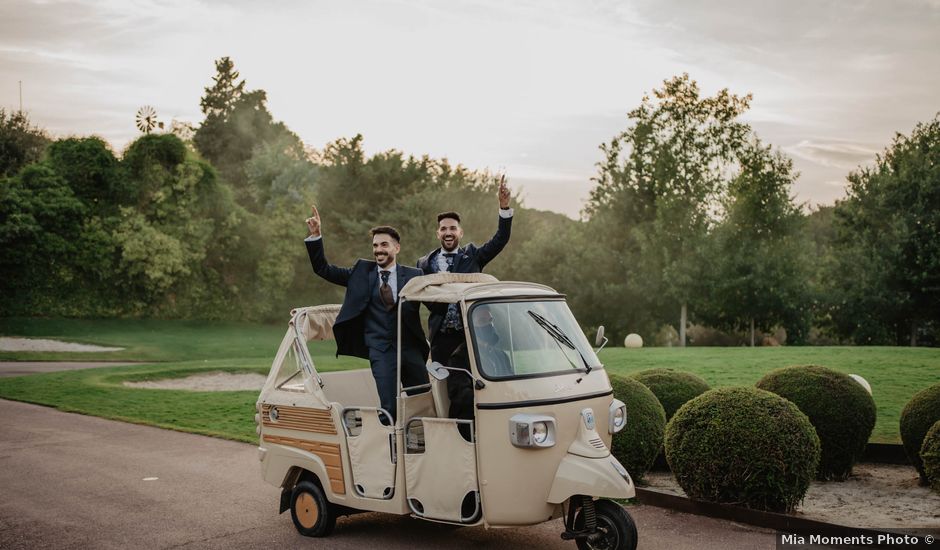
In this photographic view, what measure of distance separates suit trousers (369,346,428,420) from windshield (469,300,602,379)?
3.41 ft

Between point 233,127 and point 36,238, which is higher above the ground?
point 233,127

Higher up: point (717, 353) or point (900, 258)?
point (900, 258)

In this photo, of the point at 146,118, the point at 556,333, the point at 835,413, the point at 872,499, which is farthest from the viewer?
the point at 146,118

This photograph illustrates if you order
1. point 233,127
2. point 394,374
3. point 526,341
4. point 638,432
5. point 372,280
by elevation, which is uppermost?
point 233,127

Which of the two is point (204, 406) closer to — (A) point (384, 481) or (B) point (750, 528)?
(A) point (384, 481)

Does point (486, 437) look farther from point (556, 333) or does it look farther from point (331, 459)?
point (331, 459)

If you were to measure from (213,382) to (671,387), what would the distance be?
15.6 meters

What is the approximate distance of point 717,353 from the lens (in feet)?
78.1

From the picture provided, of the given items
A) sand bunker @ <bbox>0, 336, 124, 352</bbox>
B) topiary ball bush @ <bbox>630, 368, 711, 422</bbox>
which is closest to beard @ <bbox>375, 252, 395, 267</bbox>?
topiary ball bush @ <bbox>630, 368, 711, 422</bbox>

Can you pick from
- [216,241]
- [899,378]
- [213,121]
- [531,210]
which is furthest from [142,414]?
[213,121]

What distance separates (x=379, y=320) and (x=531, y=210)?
59782 mm

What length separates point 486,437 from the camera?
242 inches

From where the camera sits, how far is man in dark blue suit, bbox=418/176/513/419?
668 cm

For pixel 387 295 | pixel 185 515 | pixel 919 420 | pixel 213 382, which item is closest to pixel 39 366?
pixel 213 382
